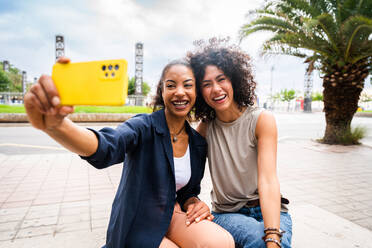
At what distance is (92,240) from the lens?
237cm

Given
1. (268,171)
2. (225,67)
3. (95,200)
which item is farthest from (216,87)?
(95,200)

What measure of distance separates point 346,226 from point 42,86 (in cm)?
298

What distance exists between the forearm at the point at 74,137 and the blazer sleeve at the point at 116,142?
0.03 meters

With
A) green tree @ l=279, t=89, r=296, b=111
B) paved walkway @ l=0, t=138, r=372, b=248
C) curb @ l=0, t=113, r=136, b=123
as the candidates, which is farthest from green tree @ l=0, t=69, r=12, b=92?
green tree @ l=279, t=89, r=296, b=111

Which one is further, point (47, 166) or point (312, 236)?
point (47, 166)

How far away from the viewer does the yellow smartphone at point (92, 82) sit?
841 millimetres

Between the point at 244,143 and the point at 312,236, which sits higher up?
the point at 244,143

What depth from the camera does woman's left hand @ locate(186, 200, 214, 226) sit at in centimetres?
163

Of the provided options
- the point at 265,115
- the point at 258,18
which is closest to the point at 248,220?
the point at 265,115

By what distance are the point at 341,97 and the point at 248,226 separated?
26.2ft

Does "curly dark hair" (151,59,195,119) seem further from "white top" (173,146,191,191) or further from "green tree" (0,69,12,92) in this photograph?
"green tree" (0,69,12,92)

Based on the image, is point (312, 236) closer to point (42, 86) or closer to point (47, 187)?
point (42, 86)

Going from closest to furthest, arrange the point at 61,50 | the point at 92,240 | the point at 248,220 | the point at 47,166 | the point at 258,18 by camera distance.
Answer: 1. the point at 248,220
2. the point at 92,240
3. the point at 47,166
4. the point at 258,18
5. the point at 61,50

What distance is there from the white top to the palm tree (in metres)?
6.66
